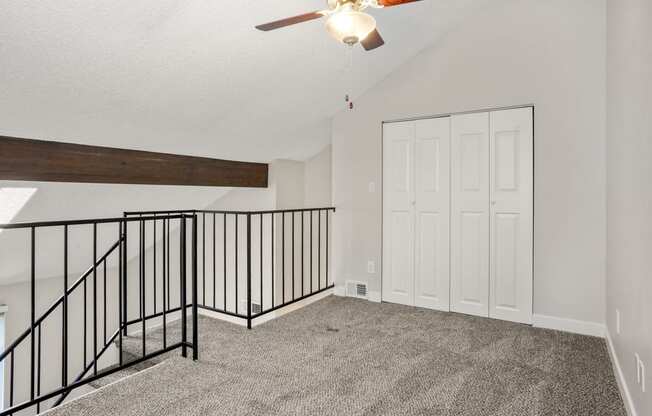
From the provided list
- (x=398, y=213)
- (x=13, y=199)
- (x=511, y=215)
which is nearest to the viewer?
(x=13, y=199)

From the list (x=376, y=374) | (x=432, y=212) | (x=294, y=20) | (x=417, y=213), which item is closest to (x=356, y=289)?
(x=417, y=213)

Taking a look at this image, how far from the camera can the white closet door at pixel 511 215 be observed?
3.26 metres

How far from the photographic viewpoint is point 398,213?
3.92 meters

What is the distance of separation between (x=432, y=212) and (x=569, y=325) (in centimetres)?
141

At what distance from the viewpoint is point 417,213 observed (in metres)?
3.80

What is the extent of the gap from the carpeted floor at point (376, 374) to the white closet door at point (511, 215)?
23 cm

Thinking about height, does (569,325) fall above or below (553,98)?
below

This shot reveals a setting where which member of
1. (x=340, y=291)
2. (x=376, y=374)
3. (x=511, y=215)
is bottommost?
(x=376, y=374)

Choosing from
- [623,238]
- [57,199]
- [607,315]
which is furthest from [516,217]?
[57,199]

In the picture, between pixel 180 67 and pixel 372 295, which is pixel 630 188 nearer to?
pixel 372 295

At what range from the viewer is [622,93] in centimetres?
228

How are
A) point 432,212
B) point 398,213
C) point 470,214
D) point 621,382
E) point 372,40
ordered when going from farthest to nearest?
point 398,213 → point 432,212 → point 470,214 → point 372,40 → point 621,382

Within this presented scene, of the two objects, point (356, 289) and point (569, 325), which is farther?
point (356, 289)

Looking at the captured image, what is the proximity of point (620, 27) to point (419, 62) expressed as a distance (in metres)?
1.70
